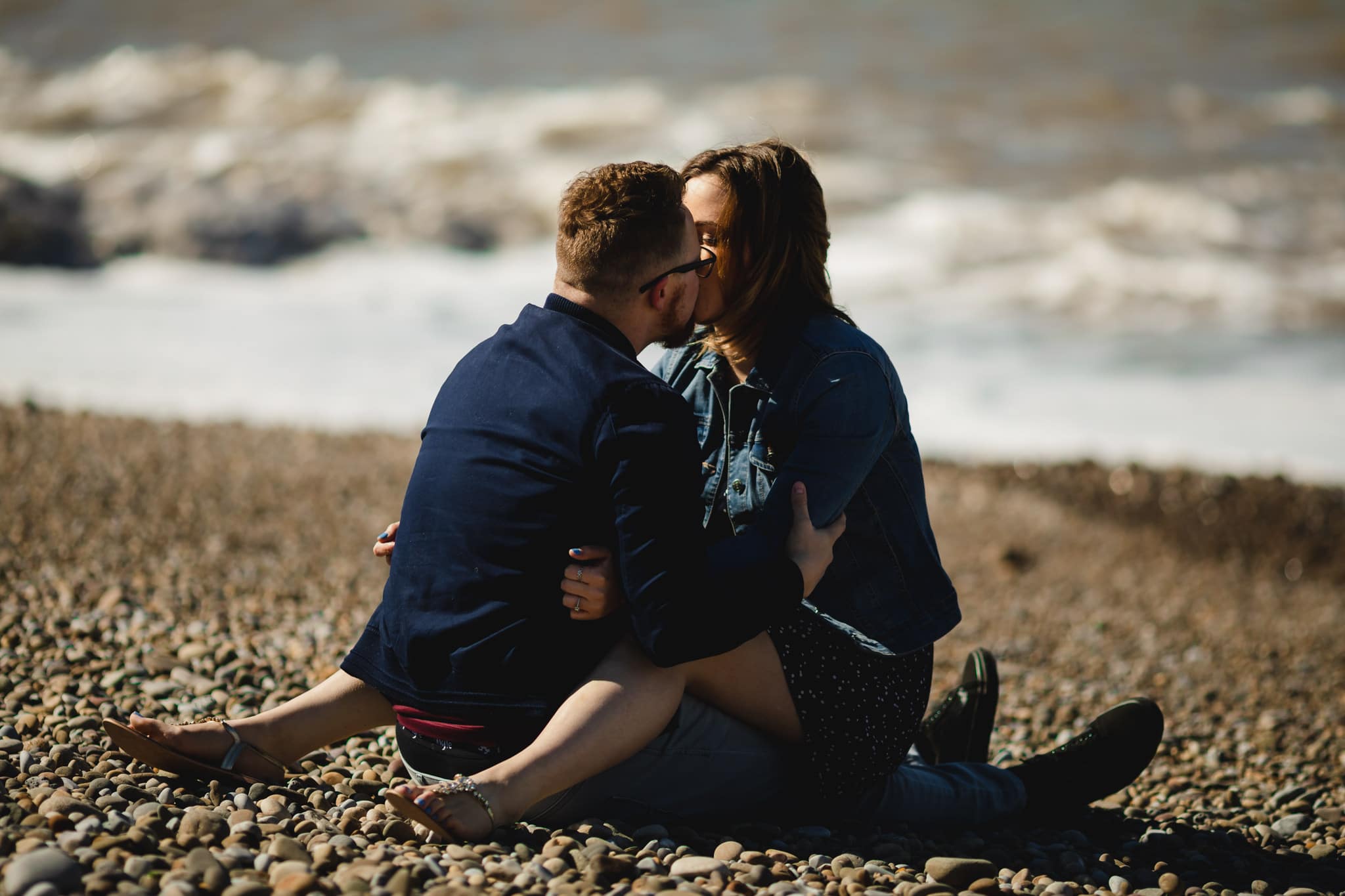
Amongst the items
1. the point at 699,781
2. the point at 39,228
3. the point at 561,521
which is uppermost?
the point at 39,228

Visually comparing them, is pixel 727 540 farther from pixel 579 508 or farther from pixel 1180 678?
pixel 1180 678

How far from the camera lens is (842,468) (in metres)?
2.69

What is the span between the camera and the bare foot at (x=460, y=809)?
238 cm

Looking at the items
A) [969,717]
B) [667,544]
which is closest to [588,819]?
[667,544]

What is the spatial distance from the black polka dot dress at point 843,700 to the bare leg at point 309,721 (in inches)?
37.5

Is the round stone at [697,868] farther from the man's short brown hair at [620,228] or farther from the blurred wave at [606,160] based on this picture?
the blurred wave at [606,160]

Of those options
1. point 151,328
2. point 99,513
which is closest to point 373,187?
point 151,328

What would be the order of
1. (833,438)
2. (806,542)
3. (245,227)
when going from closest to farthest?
(806,542)
(833,438)
(245,227)

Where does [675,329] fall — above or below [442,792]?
above

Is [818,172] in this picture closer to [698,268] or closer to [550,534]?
[698,268]

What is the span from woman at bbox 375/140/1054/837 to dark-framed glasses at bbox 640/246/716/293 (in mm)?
33

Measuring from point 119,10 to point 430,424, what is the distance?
2583 cm

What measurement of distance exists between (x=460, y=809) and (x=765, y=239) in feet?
4.68

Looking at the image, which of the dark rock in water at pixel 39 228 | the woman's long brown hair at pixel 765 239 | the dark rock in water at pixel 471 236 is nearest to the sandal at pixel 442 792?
the woman's long brown hair at pixel 765 239
